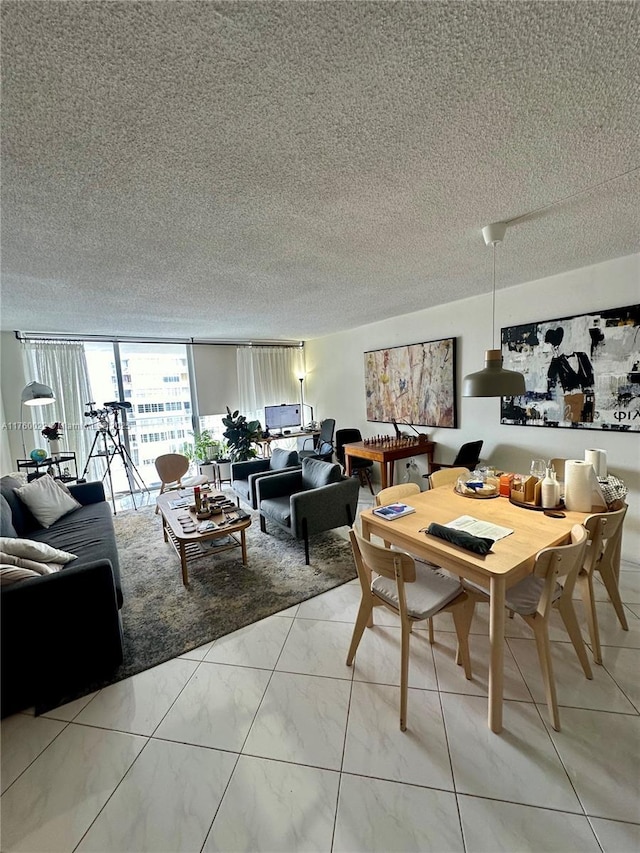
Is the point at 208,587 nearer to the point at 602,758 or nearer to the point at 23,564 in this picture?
the point at 23,564

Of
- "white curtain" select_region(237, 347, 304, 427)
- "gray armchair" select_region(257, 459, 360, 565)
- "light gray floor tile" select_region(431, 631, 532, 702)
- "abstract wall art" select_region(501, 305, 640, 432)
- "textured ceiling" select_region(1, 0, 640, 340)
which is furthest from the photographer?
"white curtain" select_region(237, 347, 304, 427)

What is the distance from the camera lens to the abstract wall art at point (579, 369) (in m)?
2.75

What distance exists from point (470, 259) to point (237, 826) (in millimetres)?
3419

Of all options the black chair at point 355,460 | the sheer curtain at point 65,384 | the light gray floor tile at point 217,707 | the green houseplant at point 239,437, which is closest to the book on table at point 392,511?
the light gray floor tile at point 217,707

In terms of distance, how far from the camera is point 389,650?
2.02 meters

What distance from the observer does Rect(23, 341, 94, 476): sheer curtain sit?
4711 millimetres

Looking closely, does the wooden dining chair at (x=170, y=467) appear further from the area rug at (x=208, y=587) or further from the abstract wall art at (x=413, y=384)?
the abstract wall art at (x=413, y=384)

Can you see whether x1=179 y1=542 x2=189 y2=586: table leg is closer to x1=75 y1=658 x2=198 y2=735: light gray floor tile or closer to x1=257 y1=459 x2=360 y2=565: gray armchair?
x1=75 y1=658 x2=198 y2=735: light gray floor tile

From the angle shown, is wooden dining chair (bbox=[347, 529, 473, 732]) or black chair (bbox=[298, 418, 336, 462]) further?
black chair (bbox=[298, 418, 336, 462])

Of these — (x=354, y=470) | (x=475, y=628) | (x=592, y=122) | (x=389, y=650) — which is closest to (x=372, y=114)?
(x=592, y=122)

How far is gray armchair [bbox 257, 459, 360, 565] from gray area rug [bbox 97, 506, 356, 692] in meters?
0.25

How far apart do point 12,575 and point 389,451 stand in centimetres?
344

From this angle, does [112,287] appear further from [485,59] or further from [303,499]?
[485,59]

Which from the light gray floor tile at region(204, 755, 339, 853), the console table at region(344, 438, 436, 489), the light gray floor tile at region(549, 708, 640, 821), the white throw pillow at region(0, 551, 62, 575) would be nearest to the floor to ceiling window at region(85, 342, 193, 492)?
the white throw pillow at region(0, 551, 62, 575)
